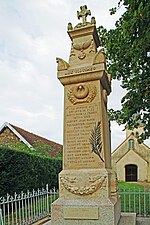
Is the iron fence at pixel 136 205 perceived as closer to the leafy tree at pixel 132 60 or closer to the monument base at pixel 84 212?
the leafy tree at pixel 132 60

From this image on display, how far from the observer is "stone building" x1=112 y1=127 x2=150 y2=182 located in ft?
90.1

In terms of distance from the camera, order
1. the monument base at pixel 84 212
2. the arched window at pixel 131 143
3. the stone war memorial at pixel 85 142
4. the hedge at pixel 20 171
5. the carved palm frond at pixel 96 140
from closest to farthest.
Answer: the monument base at pixel 84 212, the stone war memorial at pixel 85 142, the carved palm frond at pixel 96 140, the hedge at pixel 20 171, the arched window at pixel 131 143

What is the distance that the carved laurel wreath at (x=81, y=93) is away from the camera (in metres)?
5.04

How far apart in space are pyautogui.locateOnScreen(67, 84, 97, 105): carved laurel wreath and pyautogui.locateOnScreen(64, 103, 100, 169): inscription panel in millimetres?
124

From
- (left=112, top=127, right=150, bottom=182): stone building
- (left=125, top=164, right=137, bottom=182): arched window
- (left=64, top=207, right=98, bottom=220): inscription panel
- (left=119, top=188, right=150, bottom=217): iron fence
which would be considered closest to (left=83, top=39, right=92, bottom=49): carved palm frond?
(left=64, top=207, right=98, bottom=220): inscription panel

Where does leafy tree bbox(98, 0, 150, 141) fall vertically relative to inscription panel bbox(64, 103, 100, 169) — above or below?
above

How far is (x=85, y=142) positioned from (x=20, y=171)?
5486 millimetres

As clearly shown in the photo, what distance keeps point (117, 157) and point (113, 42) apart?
841 inches

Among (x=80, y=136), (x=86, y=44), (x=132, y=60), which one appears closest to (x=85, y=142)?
(x=80, y=136)

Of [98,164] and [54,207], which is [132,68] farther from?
[54,207]

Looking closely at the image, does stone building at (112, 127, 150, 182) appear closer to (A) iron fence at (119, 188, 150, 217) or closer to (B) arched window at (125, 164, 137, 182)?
(B) arched window at (125, 164, 137, 182)

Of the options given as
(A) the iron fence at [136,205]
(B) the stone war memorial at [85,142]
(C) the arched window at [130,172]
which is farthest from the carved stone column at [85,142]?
(C) the arched window at [130,172]

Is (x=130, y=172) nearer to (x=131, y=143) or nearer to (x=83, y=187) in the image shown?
(x=131, y=143)

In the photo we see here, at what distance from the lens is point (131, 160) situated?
28219mm
